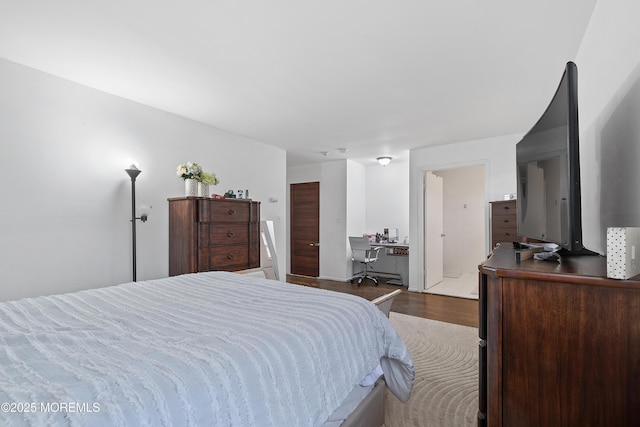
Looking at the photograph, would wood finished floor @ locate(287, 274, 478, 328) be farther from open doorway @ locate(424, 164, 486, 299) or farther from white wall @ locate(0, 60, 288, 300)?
white wall @ locate(0, 60, 288, 300)

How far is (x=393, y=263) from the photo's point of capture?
619 cm

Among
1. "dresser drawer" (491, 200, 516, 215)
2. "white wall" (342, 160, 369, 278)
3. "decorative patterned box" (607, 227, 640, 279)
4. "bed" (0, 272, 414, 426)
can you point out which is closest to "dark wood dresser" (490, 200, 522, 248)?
"dresser drawer" (491, 200, 516, 215)

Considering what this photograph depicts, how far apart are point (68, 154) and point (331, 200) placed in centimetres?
442

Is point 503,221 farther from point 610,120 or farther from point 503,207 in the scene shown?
point 610,120

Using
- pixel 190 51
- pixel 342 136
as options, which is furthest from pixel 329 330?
pixel 342 136

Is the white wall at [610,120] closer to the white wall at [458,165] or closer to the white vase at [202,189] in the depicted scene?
the white wall at [458,165]

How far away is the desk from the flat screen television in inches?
161

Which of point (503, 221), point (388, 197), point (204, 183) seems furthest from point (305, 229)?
point (503, 221)

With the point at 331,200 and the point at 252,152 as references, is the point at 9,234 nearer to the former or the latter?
the point at 252,152

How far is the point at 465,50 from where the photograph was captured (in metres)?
2.21

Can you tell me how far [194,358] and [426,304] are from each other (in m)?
4.14

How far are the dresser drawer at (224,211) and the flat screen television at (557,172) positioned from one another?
2.70 meters

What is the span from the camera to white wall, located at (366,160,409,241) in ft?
20.8

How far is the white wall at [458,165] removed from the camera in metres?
4.43
